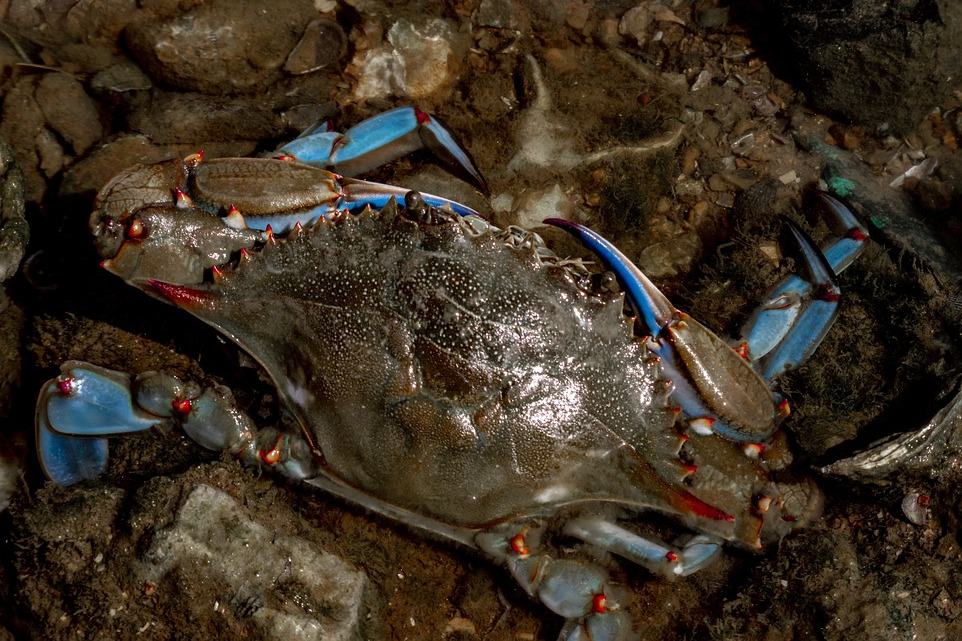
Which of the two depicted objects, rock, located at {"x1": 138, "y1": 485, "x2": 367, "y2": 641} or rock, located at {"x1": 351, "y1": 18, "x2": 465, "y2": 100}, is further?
rock, located at {"x1": 351, "y1": 18, "x2": 465, "y2": 100}

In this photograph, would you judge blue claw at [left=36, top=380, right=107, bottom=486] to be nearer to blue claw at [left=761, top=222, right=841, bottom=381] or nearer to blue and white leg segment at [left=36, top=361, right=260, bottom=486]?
blue and white leg segment at [left=36, top=361, right=260, bottom=486]

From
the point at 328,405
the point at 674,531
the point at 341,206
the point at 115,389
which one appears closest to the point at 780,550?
the point at 674,531

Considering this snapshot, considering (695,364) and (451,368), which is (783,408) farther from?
(451,368)

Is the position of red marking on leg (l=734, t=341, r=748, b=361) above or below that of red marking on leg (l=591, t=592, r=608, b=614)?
above

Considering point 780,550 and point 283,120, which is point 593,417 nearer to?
point 780,550

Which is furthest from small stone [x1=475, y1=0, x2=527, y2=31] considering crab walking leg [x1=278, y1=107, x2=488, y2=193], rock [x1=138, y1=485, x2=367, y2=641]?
rock [x1=138, y1=485, x2=367, y2=641]

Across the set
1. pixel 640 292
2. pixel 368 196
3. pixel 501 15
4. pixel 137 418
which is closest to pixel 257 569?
pixel 137 418

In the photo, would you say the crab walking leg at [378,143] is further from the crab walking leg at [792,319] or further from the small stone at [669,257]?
the crab walking leg at [792,319]
